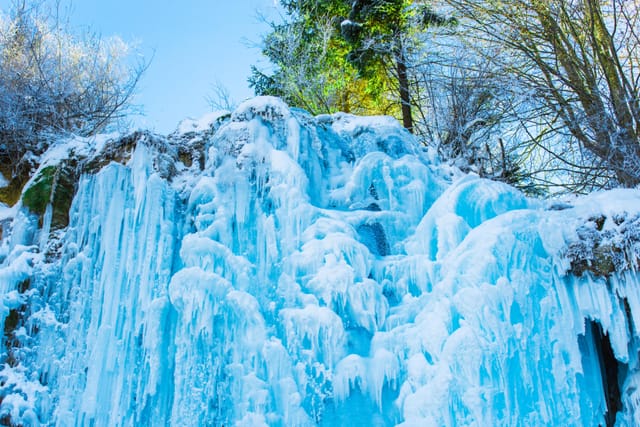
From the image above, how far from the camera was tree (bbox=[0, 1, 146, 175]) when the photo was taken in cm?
695

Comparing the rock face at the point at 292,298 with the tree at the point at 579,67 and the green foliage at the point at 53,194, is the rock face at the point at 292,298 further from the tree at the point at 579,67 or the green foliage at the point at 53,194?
the tree at the point at 579,67

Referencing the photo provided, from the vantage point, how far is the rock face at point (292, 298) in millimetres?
4484

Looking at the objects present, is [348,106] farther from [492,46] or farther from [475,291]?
[475,291]

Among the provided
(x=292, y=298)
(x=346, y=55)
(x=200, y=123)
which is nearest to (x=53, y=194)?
(x=200, y=123)

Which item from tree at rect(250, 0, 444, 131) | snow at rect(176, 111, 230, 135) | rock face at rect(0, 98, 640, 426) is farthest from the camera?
tree at rect(250, 0, 444, 131)

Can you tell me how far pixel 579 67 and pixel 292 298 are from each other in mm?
4905

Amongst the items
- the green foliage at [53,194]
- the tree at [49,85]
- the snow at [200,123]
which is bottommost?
the green foliage at [53,194]

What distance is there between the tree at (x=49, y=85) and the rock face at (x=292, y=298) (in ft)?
4.69

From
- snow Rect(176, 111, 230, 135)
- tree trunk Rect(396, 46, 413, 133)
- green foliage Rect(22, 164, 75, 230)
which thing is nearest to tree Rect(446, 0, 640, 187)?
tree trunk Rect(396, 46, 413, 133)

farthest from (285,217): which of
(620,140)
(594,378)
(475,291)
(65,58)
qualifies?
(65,58)

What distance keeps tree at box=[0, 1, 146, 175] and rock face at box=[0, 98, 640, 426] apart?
1.43 m

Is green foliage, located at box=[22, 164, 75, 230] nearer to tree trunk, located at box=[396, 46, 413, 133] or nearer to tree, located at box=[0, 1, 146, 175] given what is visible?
tree, located at box=[0, 1, 146, 175]

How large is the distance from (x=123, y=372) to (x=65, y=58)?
6.71 metres

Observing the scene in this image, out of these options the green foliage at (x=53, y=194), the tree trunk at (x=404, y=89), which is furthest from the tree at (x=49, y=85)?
the tree trunk at (x=404, y=89)
